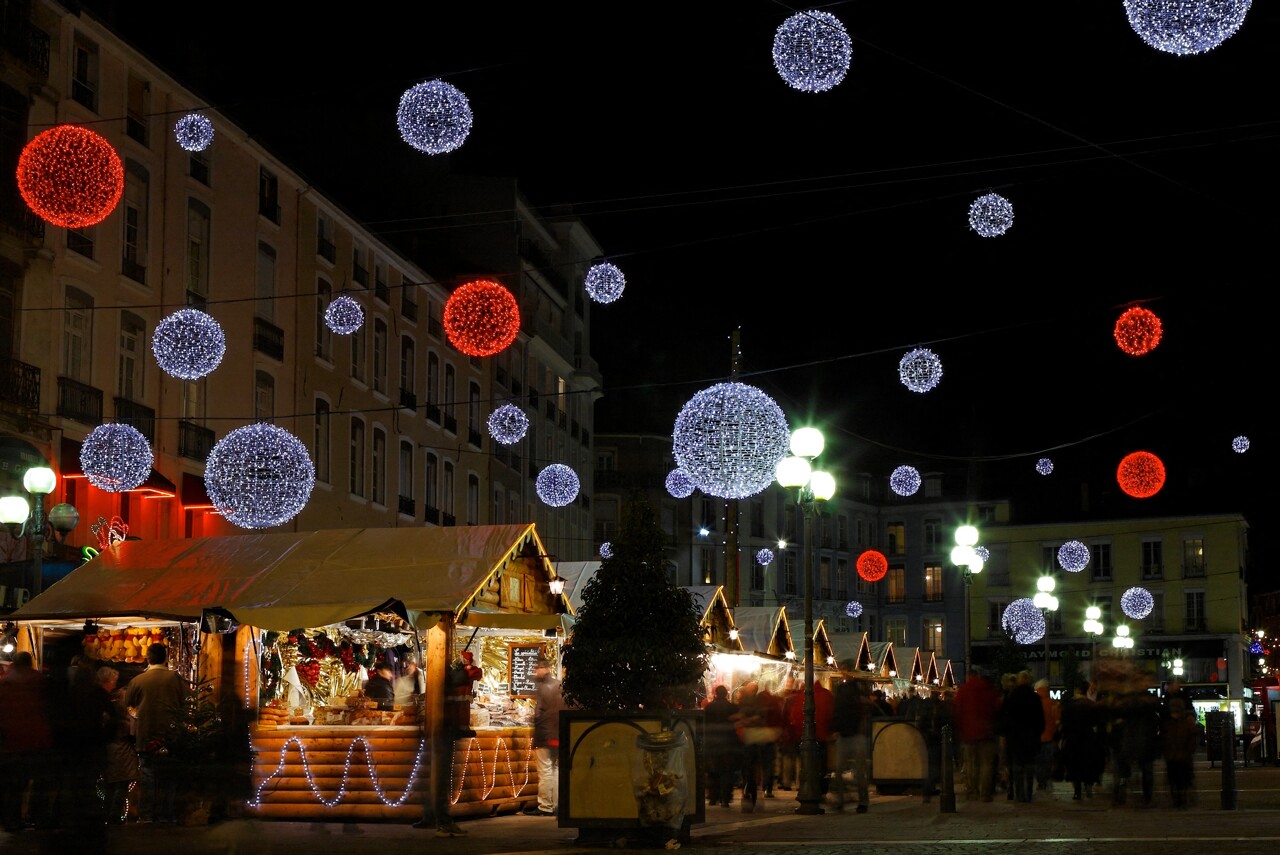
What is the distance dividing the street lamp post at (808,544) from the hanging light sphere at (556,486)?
22.7 m

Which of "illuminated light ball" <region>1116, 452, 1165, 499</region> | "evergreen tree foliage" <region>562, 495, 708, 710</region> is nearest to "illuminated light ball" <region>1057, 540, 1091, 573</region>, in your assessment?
"illuminated light ball" <region>1116, 452, 1165, 499</region>

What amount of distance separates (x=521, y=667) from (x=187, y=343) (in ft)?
21.6

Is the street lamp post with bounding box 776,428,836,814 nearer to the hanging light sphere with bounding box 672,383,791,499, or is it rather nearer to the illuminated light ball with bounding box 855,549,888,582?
the hanging light sphere with bounding box 672,383,791,499

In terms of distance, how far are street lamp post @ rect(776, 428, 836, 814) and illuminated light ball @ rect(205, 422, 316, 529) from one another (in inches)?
300

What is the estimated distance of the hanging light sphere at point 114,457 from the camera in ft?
78.2

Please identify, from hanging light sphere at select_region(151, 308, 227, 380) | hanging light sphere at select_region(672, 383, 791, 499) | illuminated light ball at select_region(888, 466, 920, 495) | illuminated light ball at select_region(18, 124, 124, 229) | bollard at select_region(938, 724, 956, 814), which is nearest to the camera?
illuminated light ball at select_region(18, 124, 124, 229)

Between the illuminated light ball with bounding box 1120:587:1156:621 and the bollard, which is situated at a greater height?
the illuminated light ball with bounding box 1120:587:1156:621

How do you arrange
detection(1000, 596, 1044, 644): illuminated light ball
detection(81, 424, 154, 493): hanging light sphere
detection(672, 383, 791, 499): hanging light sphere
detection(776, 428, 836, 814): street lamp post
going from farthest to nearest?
detection(1000, 596, 1044, 644): illuminated light ball
detection(81, 424, 154, 493): hanging light sphere
detection(672, 383, 791, 499): hanging light sphere
detection(776, 428, 836, 814): street lamp post

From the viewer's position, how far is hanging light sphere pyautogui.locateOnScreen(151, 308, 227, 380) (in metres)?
23.2

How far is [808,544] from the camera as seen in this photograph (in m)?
18.7

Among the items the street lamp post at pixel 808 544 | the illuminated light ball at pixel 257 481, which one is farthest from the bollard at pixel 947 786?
the illuminated light ball at pixel 257 481

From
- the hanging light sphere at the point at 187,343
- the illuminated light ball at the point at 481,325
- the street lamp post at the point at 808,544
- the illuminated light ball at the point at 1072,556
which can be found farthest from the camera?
the illuminated light ball at the point at 1072,556

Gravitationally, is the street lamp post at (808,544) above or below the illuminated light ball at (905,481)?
below

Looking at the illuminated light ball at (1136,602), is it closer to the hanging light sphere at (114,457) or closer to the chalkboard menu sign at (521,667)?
the chalkboard menu sign at (521,667)
